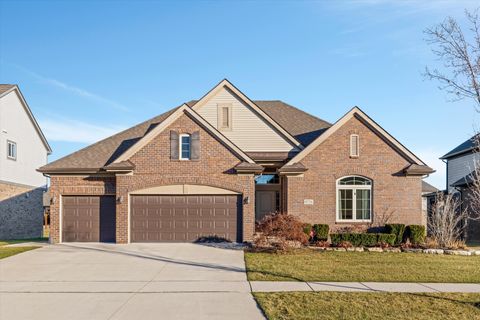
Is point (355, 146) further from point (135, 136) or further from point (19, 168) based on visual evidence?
point (19, 168)

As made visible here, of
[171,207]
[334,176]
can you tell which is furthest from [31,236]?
[334,176]

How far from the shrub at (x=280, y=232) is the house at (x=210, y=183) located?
243 centimetres

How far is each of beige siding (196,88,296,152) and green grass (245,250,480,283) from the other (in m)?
7.03

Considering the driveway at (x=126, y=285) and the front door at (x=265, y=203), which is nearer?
the driveway at (x=126, y=285)

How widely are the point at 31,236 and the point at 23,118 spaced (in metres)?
8.24

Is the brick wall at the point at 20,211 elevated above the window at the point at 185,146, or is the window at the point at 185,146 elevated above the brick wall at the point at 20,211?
the window at the point at 185,146

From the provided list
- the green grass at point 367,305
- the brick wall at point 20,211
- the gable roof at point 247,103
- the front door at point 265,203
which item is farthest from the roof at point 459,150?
the brick wall at point 20,211

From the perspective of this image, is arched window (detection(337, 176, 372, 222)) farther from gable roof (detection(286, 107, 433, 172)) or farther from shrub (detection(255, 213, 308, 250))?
shrub (detection(255, 213, 308, 250))

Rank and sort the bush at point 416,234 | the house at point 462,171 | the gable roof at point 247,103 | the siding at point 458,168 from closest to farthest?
the bush at point 416,234
the gable roof at point 247,103
the house at point 462,171
the siding at point 458,168

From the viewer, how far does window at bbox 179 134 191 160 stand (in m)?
18.9

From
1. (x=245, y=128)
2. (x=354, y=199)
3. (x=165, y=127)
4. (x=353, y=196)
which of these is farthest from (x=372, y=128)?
(x=165, y=127)

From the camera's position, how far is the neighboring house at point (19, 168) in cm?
2486

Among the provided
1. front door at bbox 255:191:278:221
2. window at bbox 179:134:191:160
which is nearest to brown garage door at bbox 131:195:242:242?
window at bbox 179:134:191:160

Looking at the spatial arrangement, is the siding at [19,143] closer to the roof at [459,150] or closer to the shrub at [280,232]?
the shrub at [280,232]
